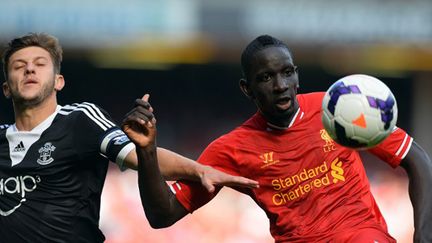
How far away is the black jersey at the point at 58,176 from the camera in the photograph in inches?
237

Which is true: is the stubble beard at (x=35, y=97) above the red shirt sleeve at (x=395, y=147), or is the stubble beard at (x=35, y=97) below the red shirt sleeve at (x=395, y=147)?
above

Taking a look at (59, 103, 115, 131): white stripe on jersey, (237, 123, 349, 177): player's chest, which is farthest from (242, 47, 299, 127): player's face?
(59, 103, 115, 131): white stripe on jersey

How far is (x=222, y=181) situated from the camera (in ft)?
19.4

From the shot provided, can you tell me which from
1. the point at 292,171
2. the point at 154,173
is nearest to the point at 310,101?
the point at 292,171

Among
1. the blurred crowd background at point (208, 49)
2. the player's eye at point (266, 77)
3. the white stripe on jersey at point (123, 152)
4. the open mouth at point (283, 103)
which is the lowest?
the blurred crowd background at point (208, 49)

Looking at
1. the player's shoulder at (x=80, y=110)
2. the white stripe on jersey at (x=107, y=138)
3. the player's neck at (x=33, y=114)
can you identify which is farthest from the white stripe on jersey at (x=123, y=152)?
the player's neck at (x=33, y=114)

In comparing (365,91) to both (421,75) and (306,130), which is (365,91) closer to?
(306,130)

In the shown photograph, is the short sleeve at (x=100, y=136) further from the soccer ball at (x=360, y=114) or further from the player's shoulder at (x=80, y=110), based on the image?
the soccer ball at (x=360, y=114)

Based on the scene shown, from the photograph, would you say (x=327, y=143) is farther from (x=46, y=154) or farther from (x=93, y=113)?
(x=46, y=154)

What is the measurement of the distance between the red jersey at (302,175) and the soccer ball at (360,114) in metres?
0.36

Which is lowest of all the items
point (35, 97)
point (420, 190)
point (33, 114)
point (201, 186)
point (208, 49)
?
point (208, 49)

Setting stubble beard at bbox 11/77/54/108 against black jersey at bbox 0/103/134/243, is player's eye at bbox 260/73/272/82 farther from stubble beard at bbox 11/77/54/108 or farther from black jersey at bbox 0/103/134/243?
stubble beard at bbox 11/77/54/108

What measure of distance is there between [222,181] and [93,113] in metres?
0.96

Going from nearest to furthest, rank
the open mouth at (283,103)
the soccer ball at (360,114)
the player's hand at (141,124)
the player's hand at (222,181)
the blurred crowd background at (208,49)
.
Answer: the player's hand at (141,124) < the soccer ball at (360,114) < the player's hand at (222,181) < the open mouth at (283,103) < the blurred crowd background at (208,49)
